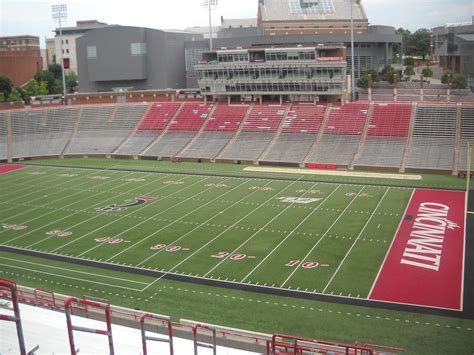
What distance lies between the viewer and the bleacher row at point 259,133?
46312mm

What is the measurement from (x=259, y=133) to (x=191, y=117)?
9324 mm

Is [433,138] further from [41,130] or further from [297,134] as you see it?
[41,130]

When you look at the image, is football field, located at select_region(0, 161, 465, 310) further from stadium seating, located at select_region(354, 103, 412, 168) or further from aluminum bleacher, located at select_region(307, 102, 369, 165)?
stadium seating, located at select_region(354, 103, 412, 168)

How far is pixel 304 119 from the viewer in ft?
176

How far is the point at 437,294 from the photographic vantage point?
2105 cm

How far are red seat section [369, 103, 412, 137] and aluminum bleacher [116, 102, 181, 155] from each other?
69.5 feet

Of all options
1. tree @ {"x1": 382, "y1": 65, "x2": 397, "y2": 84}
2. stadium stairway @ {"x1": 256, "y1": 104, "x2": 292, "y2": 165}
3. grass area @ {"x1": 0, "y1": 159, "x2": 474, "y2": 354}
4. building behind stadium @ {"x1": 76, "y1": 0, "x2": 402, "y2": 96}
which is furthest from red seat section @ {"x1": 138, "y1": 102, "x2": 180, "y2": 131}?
tree @ {"x1": 382, "y1": 65, "x2": 397, "y2": 84}

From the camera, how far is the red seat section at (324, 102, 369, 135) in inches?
1991

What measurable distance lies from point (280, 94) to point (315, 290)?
37867 mm

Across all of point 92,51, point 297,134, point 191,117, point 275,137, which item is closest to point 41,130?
point 191,117

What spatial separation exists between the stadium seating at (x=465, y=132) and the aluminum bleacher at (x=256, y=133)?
16381 millimetres

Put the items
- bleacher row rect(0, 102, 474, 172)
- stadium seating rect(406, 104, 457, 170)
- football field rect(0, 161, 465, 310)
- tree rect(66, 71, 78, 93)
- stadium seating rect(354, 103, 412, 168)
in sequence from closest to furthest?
football field rect(0, 161, 465, 310) → stadium seating rect(406, 104, 457, 170) → stadium seating rect(354, 103, 412, 168) → bleacher row rect(0, 102, 474, 172) → tree rect(66, 71, 78, 93)

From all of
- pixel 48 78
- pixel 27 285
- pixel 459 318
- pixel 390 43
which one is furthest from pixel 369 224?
pixel 48 78

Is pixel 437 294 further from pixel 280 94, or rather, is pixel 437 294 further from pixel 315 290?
pixel 280 94
